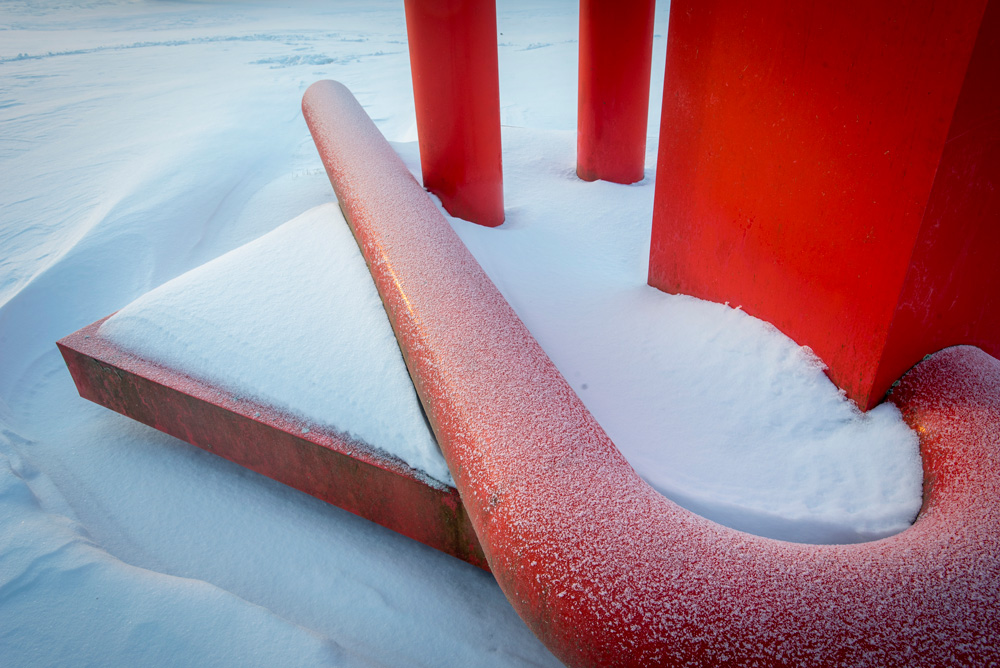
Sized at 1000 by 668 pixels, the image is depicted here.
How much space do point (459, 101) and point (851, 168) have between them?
1.78 meters

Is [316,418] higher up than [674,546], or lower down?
lower down

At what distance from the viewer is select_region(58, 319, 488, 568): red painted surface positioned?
137 centimetres

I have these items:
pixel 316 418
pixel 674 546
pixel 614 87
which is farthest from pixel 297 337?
pixel 614 87

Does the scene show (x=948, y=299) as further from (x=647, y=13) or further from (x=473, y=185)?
(x=647, y=13)

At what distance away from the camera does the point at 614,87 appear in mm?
3256

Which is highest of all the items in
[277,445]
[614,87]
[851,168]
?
[851,168]

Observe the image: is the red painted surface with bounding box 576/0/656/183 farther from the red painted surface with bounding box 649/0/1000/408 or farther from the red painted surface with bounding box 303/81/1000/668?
the red painted surface with bounding box 303/81/1000/668

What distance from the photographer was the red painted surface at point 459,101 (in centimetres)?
246

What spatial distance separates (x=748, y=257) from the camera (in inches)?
67.5

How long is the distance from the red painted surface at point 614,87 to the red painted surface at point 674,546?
2314 mm

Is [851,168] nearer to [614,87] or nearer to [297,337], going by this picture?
[297,337]

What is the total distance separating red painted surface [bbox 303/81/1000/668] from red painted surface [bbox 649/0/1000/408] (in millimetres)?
173

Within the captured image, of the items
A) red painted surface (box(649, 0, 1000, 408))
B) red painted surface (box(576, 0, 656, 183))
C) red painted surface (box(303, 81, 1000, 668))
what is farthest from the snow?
red painted surface (box(576, 0, 656, 183))

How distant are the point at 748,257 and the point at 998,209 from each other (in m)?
0.58
